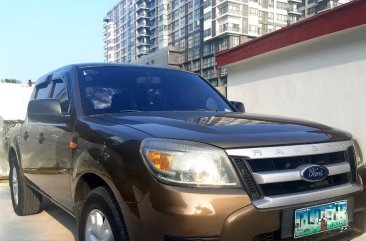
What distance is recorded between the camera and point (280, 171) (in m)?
2.22

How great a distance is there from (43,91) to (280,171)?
3310mm

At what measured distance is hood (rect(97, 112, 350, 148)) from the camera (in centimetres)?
227

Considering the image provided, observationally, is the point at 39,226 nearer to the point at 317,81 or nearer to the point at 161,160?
the point at 161,160

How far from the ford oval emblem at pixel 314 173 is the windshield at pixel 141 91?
1.48 meters

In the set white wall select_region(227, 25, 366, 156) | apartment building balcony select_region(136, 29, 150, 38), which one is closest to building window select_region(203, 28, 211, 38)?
apartment building balcony select_region(136, 29, 150, 38)

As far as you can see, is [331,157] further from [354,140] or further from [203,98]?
[203,98]

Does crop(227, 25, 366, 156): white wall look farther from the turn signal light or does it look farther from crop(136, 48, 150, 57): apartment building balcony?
crop(136, 48, 150, 57): apartment building balcony

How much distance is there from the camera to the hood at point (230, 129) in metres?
2.27

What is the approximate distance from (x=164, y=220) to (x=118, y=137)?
2.17 ft

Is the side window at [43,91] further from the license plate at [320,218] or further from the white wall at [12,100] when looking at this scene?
the white wall at [12,100]

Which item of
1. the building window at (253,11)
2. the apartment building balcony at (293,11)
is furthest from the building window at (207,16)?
the apartment building balcony at (293,11)

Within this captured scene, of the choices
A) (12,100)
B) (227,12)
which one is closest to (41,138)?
(12,100)

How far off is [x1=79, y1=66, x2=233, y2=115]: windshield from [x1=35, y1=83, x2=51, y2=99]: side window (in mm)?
968

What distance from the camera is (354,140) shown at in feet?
9.27
